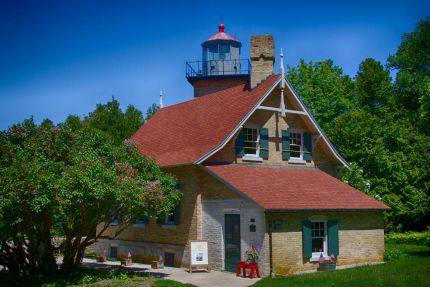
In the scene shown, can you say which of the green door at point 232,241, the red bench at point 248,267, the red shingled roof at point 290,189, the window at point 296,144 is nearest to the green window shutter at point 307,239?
the red shingled roof at point 290,189

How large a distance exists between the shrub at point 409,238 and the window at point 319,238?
36.8ft

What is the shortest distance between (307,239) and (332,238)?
1.49 meters

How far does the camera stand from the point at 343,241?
21.9m

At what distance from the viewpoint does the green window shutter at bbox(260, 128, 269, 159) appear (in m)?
24.5

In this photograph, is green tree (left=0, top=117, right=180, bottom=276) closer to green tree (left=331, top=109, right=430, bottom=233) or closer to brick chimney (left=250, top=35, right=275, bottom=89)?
brick chimney (left=250, top=35, right=275, bottom=89)

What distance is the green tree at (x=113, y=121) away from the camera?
4366 cm

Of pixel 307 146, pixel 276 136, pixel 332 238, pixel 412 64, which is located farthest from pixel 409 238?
pixel 412 64

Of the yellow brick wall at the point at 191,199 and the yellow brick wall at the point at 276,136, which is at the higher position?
the yellow brick wall at the point at 276,136

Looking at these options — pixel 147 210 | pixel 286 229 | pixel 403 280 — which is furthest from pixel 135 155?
pixel 403 280

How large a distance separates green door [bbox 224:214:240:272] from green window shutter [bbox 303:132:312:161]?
22.5ft

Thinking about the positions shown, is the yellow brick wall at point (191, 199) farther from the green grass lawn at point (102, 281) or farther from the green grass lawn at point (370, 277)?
the green grass lawn at point (370, 277)

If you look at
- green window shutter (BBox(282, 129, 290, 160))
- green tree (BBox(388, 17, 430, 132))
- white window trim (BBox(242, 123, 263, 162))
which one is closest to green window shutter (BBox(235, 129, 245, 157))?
white window trim (BBox(242, 123, 263, 162))

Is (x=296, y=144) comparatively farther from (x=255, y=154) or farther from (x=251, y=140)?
(x=251, y=140)

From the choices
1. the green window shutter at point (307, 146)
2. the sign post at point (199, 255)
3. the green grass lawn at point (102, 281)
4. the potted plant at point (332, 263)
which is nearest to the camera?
the green grass lawn at point (102, 281)
